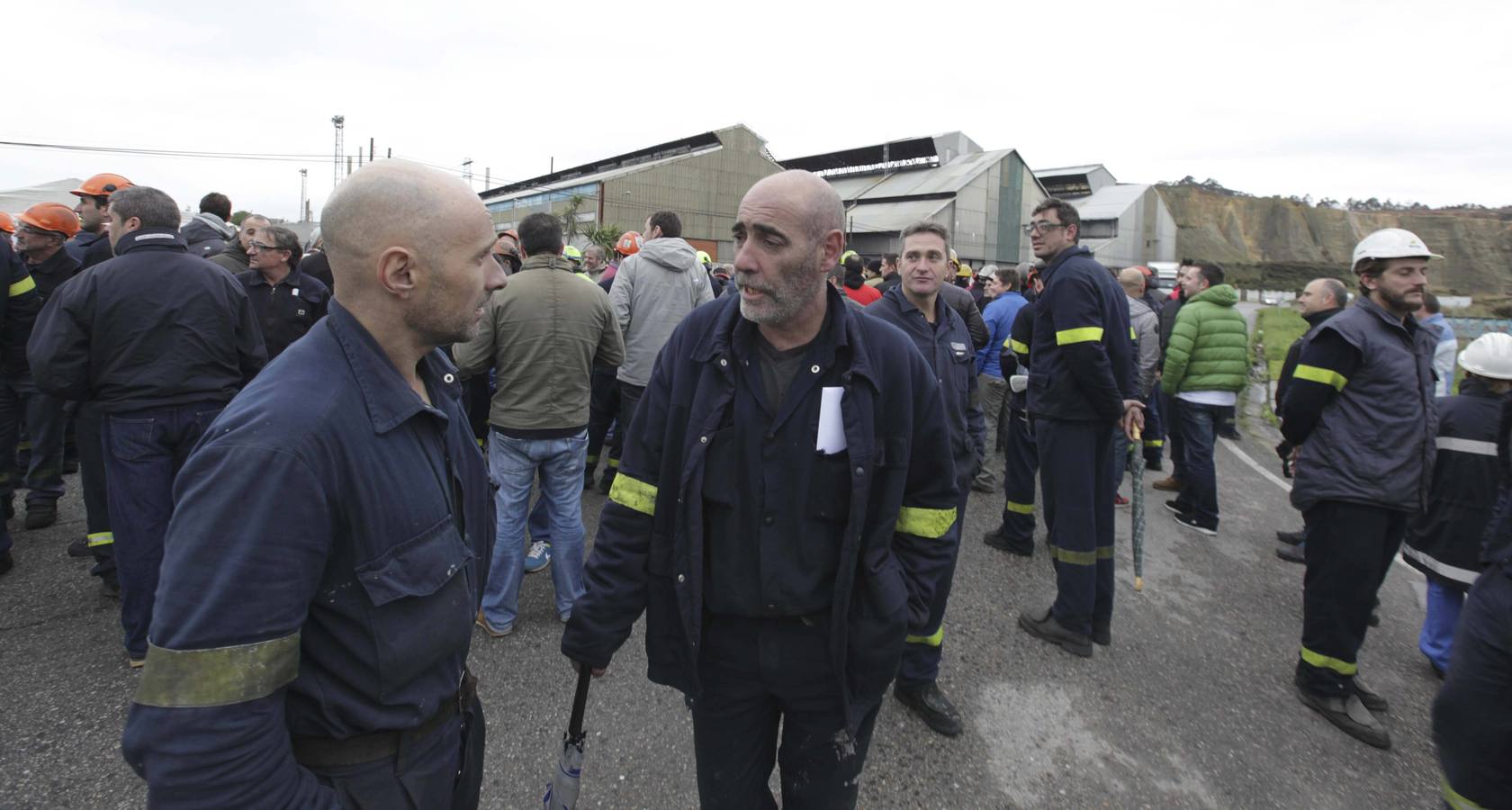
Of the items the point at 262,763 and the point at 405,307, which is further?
the point at 405,307

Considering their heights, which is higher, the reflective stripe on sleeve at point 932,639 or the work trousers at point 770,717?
the work trousers at point 770,717

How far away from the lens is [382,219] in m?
1.30

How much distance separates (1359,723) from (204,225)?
8727 millimetres

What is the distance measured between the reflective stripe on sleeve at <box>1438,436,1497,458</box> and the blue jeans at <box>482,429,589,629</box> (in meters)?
4.64

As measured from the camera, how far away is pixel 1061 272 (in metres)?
3.82

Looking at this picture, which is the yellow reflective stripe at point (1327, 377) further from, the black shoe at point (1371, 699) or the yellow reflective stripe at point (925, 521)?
the yellow reflective stripe at point (925, 521)

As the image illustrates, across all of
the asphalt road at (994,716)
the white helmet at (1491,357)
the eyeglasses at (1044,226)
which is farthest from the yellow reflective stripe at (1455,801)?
the eyeglasses at (1044,226)

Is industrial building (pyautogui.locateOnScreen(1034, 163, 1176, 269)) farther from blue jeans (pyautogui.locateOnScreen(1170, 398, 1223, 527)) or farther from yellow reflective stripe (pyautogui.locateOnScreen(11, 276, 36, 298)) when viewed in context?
yellow reflective stripe (pyautogui.locateOnScreen(11, 276, 36, 298))

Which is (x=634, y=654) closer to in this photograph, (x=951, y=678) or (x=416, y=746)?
(x=951, y=678)

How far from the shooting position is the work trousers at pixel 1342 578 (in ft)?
10.8

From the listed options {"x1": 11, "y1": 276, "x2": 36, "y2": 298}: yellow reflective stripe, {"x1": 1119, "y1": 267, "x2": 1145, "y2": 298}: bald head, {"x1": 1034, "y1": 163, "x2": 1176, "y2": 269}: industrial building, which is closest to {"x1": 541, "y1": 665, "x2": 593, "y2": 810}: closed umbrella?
{"x1": 11, "y1": 276, "x2": 36, "y2": 298}: yellow reflective stripe

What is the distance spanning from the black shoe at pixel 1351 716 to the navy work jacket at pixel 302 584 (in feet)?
13.8

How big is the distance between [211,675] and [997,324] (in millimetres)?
6413

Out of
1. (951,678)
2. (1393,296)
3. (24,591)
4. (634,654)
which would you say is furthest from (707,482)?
(24,591)
